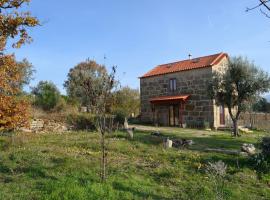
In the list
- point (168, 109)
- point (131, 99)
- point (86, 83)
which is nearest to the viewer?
point (86, 83)

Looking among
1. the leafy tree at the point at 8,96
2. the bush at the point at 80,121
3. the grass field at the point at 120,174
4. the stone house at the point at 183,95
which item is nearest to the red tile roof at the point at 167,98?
the stone house at the point at 183,95

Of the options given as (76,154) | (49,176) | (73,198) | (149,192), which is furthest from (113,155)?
(73,198)

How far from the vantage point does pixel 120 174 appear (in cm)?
1059

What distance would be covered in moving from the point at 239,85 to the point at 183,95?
8.41m

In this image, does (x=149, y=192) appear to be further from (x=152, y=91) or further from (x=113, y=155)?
(x=152, y=91)

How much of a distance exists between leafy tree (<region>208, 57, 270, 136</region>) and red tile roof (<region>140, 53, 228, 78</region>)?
16.2ft

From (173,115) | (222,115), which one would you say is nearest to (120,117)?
(173,115)

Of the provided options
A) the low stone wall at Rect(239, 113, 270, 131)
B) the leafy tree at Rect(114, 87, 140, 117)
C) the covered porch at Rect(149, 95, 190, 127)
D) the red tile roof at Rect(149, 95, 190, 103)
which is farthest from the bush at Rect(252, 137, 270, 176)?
the leafy tree at Rect(114, 87, 140, 117)

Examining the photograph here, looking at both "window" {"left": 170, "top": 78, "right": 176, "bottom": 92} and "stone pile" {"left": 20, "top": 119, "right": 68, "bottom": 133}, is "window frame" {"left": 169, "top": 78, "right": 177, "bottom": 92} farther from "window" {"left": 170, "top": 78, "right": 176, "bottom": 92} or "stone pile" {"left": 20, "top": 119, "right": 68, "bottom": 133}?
"stone pile" {"left": 20, "top": 119, "right": 68, "bottom": 133}

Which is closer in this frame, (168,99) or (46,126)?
(46,126)

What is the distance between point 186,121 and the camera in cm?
3400

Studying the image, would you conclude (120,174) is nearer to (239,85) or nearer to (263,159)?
(263,159)

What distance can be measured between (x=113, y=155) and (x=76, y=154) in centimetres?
136

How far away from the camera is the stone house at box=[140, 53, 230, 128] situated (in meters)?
32.4
